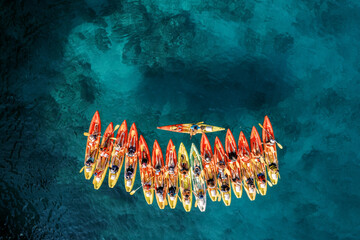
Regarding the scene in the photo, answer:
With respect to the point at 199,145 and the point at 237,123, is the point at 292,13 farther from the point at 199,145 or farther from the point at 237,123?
the point at 199,145

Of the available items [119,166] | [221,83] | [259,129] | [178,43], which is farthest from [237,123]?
[119,166]

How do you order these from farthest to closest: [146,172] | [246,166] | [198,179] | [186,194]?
1. [246,166]
2. [198,179]
3. [146,172]
4. [186,194]

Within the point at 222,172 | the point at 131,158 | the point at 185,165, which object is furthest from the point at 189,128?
the point at 131,158

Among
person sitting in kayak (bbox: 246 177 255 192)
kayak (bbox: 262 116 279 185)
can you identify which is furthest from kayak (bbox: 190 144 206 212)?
kayak (bbox: 262 116 279 185)

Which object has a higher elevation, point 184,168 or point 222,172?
point 222,172

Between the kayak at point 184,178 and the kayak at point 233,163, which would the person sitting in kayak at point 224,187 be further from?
the kayak at point 184,178

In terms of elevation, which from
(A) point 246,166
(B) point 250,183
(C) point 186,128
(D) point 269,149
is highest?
(C) point 186,128

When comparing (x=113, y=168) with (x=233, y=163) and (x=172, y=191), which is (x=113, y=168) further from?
(x=233, y=163)
